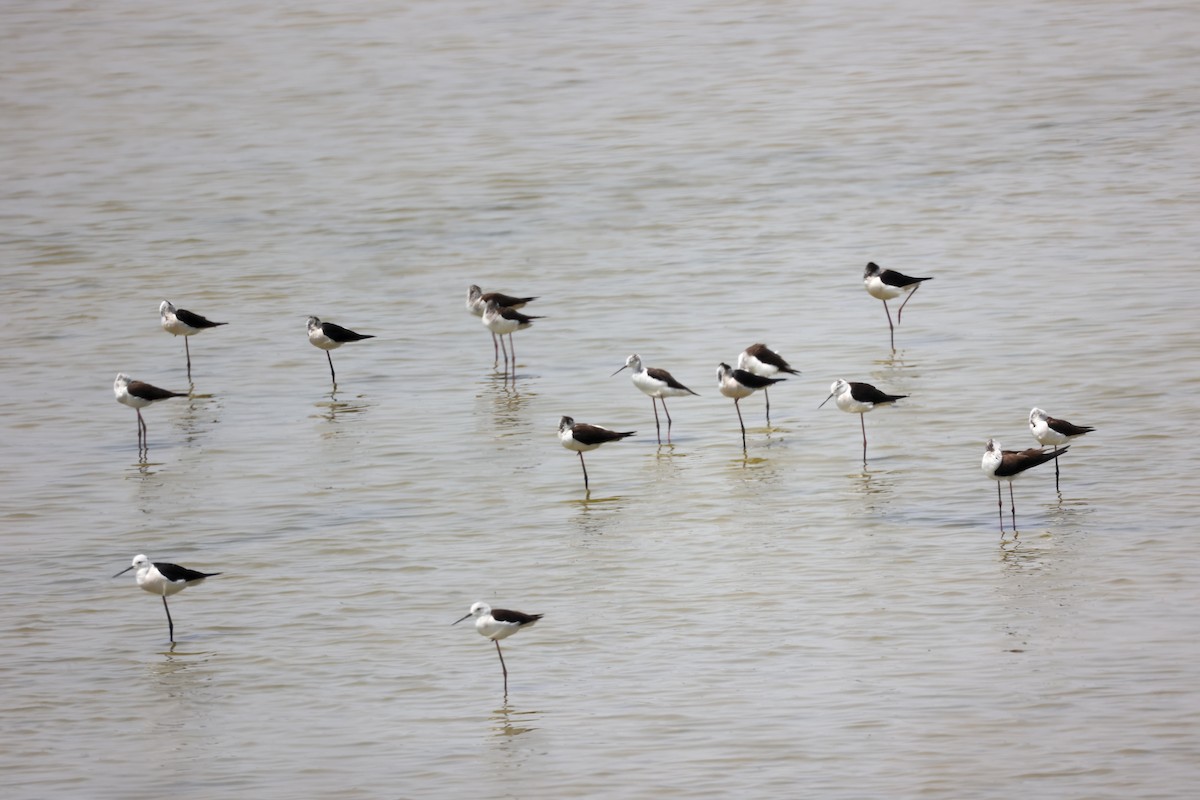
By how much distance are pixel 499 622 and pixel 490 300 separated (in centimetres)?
990

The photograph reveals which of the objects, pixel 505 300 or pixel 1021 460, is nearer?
pixel 1021 460

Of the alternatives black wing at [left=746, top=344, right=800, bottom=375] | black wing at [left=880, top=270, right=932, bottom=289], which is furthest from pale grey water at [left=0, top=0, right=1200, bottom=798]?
black wing at [left=880, top=270, right=932, bottom=289]

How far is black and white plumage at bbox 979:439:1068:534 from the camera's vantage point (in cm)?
1386

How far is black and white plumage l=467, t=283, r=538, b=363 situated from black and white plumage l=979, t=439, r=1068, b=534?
26.0 feet

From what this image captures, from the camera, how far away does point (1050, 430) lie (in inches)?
586

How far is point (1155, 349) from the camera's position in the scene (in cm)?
1862

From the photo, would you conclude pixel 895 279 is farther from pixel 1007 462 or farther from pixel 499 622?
pixel 499 622

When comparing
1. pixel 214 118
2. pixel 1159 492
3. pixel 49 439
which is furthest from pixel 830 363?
pixel 214 118

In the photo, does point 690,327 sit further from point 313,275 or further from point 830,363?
point 313,275

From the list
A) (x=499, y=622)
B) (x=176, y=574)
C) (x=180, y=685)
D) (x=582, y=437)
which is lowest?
(x=180, y=685)

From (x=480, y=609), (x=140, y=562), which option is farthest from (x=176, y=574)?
(x=480, y=609)

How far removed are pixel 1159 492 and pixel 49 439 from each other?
35.9 ft

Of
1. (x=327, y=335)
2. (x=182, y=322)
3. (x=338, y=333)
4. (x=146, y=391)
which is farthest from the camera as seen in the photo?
(x=182, y=322)

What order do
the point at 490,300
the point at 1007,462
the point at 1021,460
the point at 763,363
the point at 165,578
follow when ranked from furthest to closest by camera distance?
the point at 490,300 → the point at 763,363 → the point at 1021,460 → the point at 1007,462 → the point at 165,578
